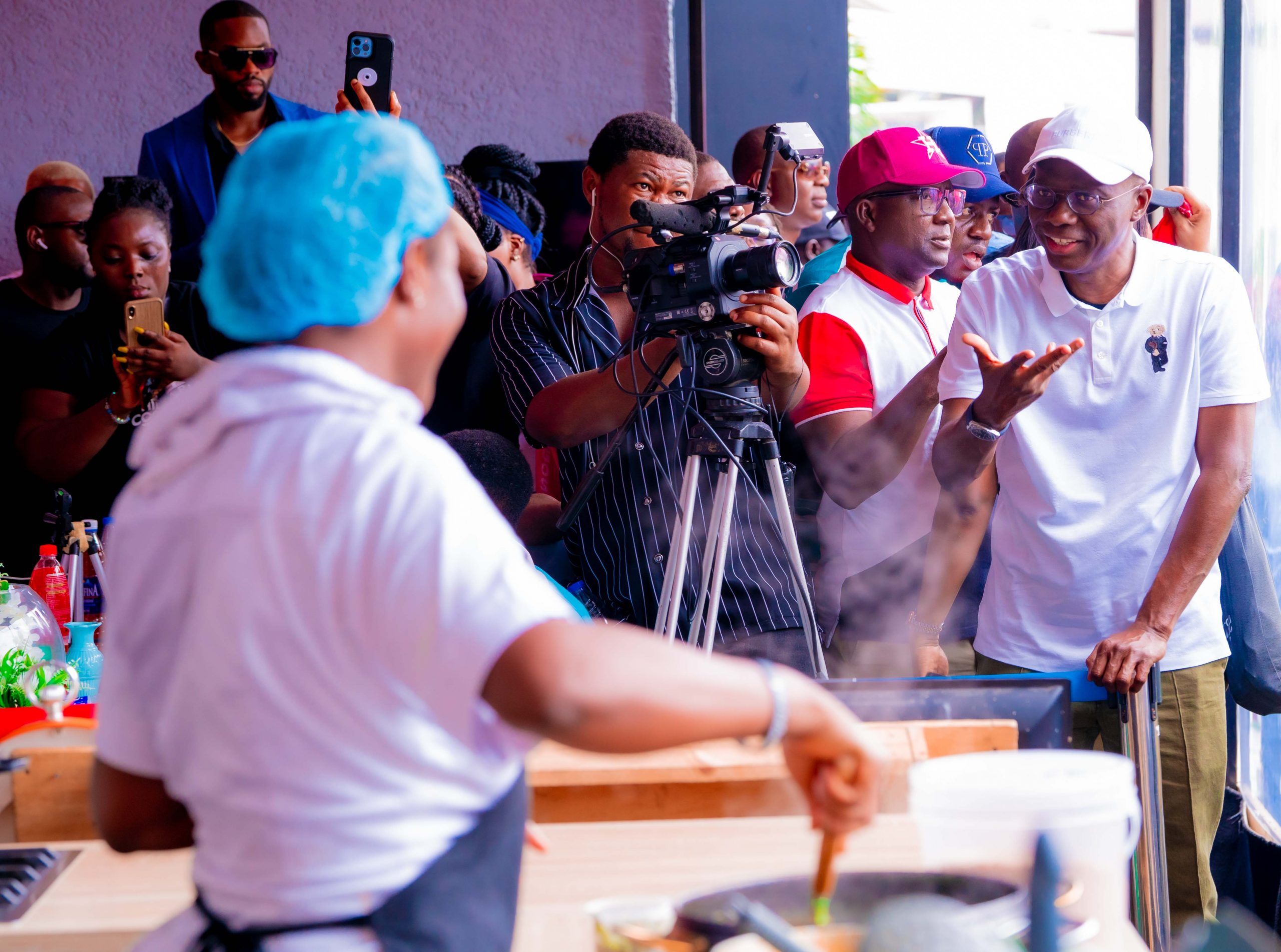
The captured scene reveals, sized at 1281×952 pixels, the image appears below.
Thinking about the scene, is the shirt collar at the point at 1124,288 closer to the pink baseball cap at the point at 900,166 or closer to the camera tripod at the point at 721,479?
the pink baseball cap at the point at 900,166

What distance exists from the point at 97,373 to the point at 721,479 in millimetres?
1522

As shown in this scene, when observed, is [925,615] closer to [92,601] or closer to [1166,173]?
[92,601]

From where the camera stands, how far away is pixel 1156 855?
69.6 inches

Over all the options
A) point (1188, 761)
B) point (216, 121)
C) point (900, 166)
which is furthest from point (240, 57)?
Answer: point (1188, 761)

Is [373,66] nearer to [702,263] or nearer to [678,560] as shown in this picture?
[702,263]

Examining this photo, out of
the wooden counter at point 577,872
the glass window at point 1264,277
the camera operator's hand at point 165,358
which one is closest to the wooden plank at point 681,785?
the wooden counter at point 577,872

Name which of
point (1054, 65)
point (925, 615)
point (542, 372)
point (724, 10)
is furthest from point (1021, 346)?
point (1054, 65)

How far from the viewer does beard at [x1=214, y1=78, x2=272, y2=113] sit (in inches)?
131

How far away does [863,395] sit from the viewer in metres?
2.38

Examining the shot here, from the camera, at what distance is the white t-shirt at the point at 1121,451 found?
208 cm

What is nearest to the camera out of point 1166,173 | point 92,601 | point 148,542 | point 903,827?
point 148,542

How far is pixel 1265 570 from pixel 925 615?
0.65 metres

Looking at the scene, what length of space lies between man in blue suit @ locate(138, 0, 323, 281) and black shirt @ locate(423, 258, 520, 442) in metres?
0.88

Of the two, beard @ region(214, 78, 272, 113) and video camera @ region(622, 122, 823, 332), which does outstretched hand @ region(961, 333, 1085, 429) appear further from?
beard @ region(214, 78, 272, 113)
